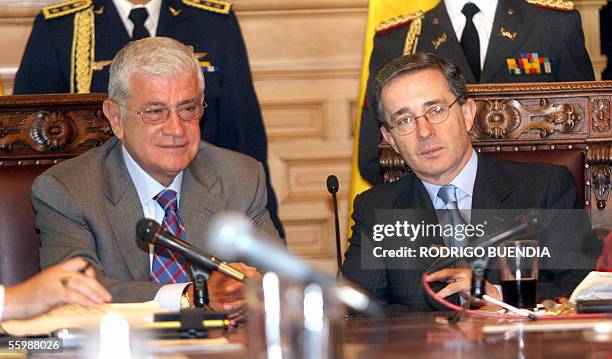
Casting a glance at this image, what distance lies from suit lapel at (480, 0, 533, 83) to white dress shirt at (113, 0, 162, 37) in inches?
50.8

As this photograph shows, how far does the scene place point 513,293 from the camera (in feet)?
8.80

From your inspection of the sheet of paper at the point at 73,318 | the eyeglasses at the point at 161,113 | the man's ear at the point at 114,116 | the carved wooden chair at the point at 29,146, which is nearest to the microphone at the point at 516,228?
the sheet of paper at the point at 73,318

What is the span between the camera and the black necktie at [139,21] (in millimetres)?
4320

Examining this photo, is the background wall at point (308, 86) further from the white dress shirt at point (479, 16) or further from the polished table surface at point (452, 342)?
the polished table surface at point (452, 342)

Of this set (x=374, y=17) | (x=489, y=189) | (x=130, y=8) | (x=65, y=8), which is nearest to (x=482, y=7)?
(x=374, y=17)

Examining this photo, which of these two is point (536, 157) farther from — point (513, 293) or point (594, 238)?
point (513, 293)

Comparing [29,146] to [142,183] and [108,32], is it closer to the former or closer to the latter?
[142,183]

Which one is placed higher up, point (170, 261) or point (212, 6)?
point (212, 6)

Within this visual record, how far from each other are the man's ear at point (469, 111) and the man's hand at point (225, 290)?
879 mm

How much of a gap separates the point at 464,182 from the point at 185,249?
4.06 ft

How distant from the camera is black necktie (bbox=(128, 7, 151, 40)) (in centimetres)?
432

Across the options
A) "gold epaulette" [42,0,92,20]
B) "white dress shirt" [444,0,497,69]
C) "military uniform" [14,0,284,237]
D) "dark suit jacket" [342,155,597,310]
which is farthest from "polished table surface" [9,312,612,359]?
"gold epaulette" [42,0,92,20]

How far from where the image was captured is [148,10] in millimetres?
4391

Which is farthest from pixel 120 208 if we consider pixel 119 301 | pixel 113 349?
pixel 113 349
